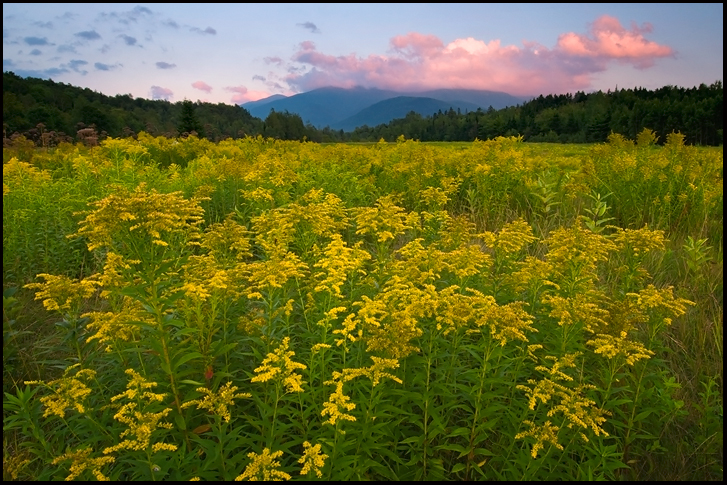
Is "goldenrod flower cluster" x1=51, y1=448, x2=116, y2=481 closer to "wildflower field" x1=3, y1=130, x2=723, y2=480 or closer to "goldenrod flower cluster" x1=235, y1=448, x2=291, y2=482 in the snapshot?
"wildflower field" x1=3, y1=130, x2=723, y2=480

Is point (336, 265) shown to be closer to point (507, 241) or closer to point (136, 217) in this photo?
point (136, 217)

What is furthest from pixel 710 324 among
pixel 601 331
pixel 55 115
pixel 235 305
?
pixel 55 115

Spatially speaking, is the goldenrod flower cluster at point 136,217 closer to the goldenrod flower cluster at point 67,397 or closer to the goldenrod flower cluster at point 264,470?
the goldenrod flower cluster at point 67,397

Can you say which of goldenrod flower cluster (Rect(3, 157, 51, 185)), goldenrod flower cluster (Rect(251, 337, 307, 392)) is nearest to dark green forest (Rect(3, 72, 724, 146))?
goldenrod flower cluster (Rect(3, 157, 51, 185))

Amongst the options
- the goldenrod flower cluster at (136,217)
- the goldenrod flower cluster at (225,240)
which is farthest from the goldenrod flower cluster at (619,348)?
the goldenrod flower cluster at (225,240)

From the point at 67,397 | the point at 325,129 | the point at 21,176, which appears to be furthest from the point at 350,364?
the point at 325,129

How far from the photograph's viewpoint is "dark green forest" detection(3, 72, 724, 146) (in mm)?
23000

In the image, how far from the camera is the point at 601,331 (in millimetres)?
3223

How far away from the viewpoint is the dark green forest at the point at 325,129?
2300cm

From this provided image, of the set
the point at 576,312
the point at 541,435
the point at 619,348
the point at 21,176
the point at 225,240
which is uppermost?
the point at 21,176

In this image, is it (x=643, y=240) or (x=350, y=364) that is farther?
(x=643, y=240)

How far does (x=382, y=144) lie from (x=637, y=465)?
11842mm

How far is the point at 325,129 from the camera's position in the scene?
8306 cm

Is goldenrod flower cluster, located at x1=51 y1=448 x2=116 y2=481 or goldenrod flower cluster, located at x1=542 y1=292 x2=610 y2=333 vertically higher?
goldenrod flower cluster, located at x1=542 y1=292 x2=610 y2=333
